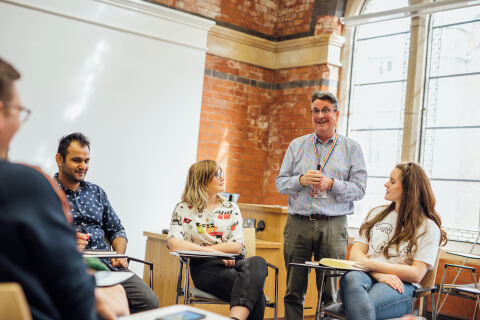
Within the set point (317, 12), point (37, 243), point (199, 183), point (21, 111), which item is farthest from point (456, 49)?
point (37, 243)

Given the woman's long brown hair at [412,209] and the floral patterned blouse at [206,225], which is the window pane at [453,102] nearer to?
the woman's long brown hair at [412,209]

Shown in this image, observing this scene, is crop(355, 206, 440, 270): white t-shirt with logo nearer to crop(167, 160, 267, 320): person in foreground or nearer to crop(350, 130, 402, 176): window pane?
crop(167, 160, 267, 320): person in foreground

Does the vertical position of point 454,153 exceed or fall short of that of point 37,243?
it exceeds it

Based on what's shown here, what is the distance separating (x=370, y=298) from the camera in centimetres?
293

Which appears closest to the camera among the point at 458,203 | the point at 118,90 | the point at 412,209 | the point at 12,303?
the point at 12,303

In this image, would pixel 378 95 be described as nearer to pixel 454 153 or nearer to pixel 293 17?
pixel 454 153

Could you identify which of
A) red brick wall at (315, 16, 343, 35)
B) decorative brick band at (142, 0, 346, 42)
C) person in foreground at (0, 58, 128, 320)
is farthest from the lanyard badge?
decorative brick band at (142, 0, 346, 42)

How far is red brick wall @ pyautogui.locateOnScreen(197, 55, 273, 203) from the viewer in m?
6.84

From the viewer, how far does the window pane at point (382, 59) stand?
251 inches

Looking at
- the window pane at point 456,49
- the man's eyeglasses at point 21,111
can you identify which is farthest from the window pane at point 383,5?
the man's eyeglasses at point 21,111

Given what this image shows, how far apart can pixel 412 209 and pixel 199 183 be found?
4.59 ft

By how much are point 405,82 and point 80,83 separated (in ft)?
11.8

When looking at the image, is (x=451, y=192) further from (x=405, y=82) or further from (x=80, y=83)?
(x=80, y=83)

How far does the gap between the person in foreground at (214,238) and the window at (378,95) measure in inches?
123
